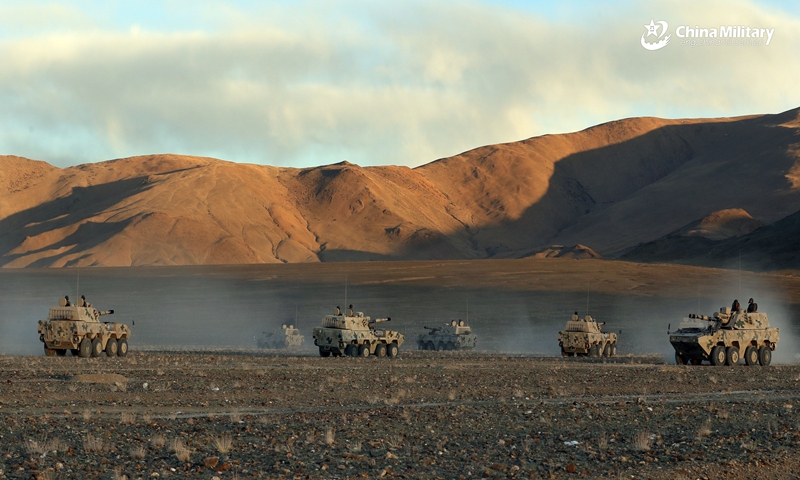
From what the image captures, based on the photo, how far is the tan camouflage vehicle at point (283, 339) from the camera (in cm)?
5994

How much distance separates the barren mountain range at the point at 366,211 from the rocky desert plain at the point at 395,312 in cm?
59

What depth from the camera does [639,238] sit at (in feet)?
501

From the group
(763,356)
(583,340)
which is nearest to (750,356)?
(763,356)

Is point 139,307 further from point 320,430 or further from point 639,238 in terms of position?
point 639,238

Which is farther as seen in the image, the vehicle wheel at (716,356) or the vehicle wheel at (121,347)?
the vehicle wheel at (121,347)

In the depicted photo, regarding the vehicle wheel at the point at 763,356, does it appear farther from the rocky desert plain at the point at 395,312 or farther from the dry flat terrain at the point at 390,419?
the dry flat terrain at the point at 390,419

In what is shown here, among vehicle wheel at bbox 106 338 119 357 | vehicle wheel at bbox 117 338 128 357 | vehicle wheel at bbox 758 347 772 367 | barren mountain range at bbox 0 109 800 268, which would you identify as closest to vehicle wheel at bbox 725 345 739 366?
vehicle wheel at bbox 758 347 772 367

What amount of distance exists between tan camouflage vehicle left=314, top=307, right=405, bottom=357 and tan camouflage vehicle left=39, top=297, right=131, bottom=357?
8690mm

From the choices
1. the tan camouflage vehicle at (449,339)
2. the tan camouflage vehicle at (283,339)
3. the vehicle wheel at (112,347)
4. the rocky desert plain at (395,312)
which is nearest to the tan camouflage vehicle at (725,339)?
the rocky desert plain at (395,312)

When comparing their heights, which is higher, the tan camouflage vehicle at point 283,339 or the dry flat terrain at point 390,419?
the tan camouflage vehicle at point 283,339

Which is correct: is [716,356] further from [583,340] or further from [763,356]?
[583,340]

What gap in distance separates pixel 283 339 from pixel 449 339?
10.8 metres

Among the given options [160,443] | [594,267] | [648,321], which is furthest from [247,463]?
[594,267]

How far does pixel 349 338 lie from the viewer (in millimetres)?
42250
